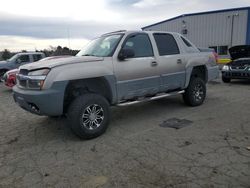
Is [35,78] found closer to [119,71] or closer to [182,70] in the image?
[119,71]

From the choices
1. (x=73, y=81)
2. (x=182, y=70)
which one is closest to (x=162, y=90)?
(x=182, y=70)

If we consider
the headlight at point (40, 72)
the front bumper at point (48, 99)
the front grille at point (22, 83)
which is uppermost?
the headlight at point (40, 72)

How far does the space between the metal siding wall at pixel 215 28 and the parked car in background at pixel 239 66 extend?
10.4 m

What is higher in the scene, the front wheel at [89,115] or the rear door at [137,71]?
the rear door at [137,71]

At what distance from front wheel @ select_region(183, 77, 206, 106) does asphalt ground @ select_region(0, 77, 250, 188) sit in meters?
0.57

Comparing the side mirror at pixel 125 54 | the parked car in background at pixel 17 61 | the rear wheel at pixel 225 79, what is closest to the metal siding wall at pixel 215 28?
the rear wheel at pixel 225 79

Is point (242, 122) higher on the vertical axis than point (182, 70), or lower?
lower

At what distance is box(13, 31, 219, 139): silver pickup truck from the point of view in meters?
4.36

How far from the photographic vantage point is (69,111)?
4.50 meters

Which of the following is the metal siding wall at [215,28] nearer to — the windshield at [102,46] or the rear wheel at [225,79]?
the rear wheel at [225,79]

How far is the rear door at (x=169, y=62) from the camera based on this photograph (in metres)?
6.02

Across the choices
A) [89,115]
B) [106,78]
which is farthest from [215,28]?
[89,115]

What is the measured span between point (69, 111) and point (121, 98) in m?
1.22

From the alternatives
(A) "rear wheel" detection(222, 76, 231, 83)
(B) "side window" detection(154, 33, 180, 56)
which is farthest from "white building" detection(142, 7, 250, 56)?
(B) "side window" detection(154, 33, 180, 56)
